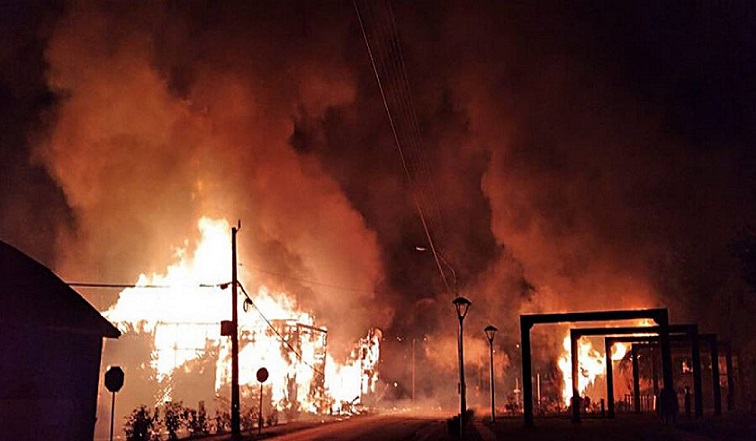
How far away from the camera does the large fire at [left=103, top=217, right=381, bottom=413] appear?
177ft

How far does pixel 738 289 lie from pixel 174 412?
40209mm

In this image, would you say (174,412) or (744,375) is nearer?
(174,412)

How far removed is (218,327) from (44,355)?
111 feet

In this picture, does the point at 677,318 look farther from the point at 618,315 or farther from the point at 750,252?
the point at 750,252

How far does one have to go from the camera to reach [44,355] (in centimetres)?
2142

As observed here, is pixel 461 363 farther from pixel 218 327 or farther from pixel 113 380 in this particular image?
pixel 218 327

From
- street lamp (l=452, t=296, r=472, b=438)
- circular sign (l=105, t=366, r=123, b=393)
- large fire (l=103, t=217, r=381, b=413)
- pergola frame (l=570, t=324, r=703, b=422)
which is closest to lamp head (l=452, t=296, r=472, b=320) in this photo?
street lamp (l=452, t=296, r=472, b=438)

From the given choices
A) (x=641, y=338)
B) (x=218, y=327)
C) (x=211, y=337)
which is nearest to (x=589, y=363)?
(x=641, y=338)

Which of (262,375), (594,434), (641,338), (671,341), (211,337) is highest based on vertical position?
(211,337)

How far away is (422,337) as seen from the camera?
295ft

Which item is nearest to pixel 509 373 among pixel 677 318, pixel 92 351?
pixel 677 318

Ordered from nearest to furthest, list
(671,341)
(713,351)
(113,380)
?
(113,380) → (713,351) → (671,341)

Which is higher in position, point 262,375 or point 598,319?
point 598,319

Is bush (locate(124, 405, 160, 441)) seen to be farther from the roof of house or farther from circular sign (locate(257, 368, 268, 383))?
the roof of house
